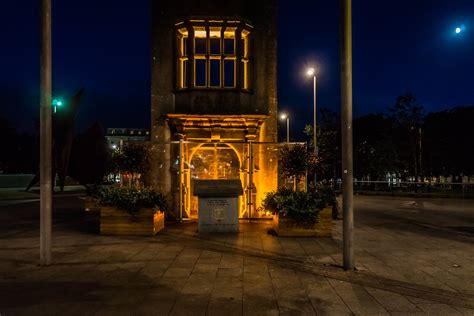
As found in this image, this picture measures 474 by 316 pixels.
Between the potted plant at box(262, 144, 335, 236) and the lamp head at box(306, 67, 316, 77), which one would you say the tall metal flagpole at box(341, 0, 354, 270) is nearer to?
the potted plant at box(262, 144, 335, 236)

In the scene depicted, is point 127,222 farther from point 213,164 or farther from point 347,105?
point 347,105

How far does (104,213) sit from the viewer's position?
12383 mm

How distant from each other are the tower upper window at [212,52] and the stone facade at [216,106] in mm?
43

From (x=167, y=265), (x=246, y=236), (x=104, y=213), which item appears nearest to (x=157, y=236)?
(x=104, y=213)

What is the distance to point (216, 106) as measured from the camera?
15.6 metres

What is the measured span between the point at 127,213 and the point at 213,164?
486 centimetres

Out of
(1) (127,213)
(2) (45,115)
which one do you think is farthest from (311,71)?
Result: (2) (45,115)

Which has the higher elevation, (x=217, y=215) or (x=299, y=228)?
(x=217, y=215)

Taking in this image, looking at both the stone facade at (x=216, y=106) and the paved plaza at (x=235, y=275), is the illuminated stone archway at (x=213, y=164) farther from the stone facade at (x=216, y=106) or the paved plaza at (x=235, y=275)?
the paved plaza at (x=235, y=275)

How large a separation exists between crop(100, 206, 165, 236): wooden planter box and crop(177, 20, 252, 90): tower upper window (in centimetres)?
525

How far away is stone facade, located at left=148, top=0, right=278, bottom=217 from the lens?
1557 centimetres

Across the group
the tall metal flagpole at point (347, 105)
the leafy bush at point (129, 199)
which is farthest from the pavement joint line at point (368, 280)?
the leafy bush at point (129, 199)

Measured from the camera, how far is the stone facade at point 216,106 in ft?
51.1

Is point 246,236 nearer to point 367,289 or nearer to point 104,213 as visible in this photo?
point 104,213
